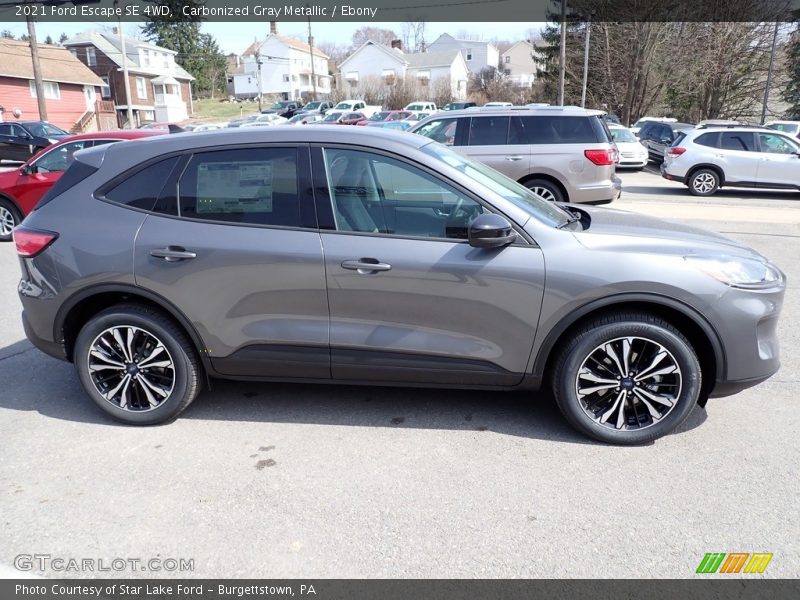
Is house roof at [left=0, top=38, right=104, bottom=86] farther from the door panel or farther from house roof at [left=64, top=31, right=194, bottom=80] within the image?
the door panel

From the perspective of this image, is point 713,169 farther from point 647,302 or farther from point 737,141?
point 647,302

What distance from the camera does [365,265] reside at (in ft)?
11.8

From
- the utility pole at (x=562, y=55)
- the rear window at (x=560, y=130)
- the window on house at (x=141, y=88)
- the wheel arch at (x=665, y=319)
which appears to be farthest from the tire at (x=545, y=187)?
the window on house at (x=141, y=88)

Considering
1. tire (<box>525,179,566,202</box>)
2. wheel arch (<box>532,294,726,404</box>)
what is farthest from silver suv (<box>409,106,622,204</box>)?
wheel arch (<box>532,294,726,404</box>)

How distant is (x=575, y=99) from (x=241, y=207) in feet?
150

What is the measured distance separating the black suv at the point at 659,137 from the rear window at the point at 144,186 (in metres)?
22.0

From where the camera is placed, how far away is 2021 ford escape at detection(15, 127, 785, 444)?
11.6 feet

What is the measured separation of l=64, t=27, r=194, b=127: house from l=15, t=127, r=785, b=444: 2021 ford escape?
56.7 m

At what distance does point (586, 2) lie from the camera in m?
41.6

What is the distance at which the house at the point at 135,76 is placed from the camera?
190ft

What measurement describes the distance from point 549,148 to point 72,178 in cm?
832

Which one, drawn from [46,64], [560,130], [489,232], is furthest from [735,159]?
[46,64]

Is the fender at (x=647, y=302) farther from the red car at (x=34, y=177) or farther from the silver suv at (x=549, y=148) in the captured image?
the red car at (x=34, y=177)
